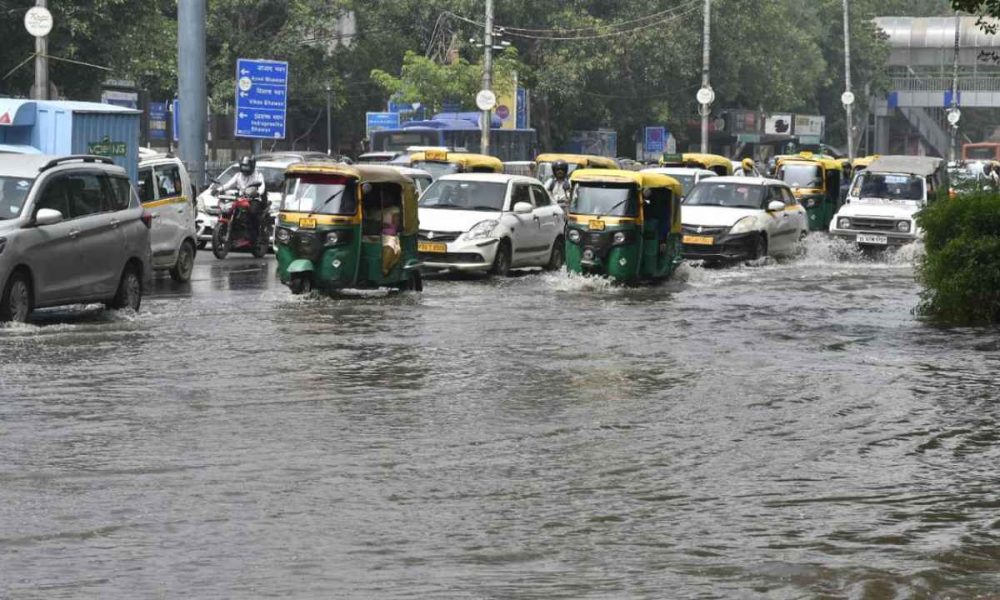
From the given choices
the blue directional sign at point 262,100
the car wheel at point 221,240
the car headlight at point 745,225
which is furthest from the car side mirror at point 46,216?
the blue directional sign at point 262,100

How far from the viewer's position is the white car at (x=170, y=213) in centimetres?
2277

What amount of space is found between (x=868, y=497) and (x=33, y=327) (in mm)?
9529

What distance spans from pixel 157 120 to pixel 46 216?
43904 millimetres

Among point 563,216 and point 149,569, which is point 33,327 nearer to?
point 149,569

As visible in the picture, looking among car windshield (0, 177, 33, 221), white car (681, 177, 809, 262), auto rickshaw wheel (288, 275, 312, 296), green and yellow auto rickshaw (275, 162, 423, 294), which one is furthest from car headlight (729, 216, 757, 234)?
car windshield (0, 177, 33, 221)

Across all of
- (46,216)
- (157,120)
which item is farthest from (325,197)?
(157,120)

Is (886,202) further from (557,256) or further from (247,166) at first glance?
(247,166)

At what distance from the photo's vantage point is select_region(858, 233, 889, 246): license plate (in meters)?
32.3

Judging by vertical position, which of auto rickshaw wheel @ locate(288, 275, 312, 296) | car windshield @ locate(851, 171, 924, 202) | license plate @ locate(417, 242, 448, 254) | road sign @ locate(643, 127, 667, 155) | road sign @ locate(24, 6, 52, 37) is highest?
road sign @ locate(24, 6, 52, 37)

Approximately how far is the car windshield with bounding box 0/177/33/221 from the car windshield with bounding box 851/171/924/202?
66.7 feet

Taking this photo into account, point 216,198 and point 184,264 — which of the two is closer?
point 184,264

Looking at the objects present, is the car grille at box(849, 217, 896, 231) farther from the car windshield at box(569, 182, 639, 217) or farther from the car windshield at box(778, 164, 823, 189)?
the car windshield at box(569, 182, 639, 217)

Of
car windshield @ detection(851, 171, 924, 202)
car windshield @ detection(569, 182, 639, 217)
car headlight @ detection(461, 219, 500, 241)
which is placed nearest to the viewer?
car windshield @ detection(569, 182, 639, 217)

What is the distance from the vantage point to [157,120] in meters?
59.0
